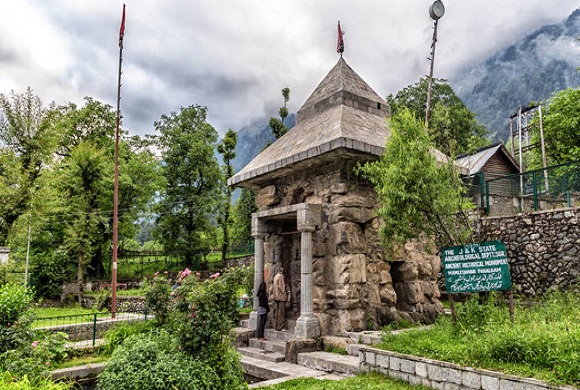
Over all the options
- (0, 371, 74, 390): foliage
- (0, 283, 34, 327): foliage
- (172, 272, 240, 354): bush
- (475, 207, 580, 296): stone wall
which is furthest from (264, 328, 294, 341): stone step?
(475, 207, 580, 296): stone wall

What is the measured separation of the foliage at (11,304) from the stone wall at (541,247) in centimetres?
1049

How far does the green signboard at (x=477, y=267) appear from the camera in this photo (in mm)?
6270

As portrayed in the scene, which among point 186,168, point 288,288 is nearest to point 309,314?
point 288,288

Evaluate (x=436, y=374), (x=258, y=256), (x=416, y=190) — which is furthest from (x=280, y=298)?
(x=436, y=374)

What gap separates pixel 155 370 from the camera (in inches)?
186

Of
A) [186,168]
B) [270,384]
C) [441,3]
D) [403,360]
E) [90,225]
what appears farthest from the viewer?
[186,168]

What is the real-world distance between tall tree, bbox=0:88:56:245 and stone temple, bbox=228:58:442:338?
10327 millimetres

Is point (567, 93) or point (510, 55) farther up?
point (510, 55)

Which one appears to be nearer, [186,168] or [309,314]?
[309,314]

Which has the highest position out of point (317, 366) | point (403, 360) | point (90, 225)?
point (90, 225)

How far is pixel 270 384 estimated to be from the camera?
254 inches

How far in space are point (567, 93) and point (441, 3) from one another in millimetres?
17490

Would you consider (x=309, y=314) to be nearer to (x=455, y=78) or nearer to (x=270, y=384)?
(x=270, y=384)

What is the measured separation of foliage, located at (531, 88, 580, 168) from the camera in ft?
74.6
